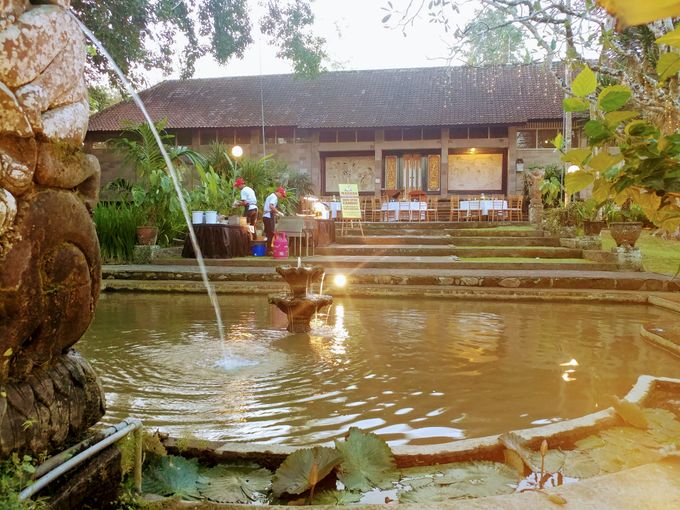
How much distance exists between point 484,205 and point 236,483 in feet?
59.7

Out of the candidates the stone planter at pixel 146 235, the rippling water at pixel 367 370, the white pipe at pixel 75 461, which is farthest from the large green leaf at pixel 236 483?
the stone planter at pixel 146 235

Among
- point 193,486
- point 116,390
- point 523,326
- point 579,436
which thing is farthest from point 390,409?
point 523,326

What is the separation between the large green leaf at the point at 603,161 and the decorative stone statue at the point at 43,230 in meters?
1.73

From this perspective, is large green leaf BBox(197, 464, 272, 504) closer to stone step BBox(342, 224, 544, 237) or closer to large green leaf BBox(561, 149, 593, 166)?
large green leaf BBox(561, 149, 593, 166)

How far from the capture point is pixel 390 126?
73.0 ft

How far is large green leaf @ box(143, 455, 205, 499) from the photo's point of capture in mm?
2029

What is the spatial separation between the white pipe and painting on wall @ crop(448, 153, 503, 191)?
74.9 feet

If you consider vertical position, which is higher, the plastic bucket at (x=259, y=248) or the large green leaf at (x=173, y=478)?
the plastic bucket at (x=259, y=248)

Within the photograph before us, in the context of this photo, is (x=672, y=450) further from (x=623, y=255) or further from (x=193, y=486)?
(x=623, y=255)

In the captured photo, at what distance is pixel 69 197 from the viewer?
6.14ft

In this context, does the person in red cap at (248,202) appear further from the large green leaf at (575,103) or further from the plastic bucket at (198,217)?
the large green leaf at (575,103)

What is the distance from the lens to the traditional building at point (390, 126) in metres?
22.4

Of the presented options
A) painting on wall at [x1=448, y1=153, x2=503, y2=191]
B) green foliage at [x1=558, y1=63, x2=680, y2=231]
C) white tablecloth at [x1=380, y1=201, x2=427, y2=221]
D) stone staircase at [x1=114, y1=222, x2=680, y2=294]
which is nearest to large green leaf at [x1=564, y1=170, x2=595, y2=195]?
green foliage at [x1=558, y1=63, x2=680, y2=231]

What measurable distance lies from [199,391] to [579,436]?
2385 millimetres
